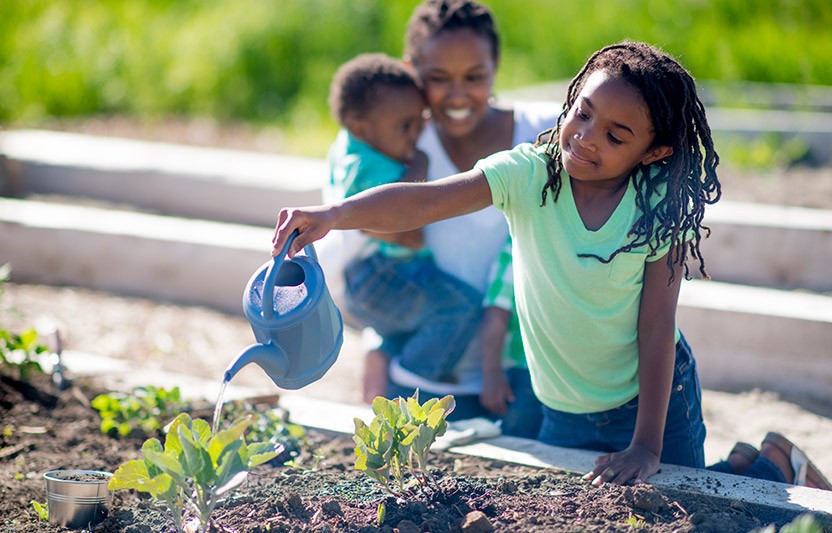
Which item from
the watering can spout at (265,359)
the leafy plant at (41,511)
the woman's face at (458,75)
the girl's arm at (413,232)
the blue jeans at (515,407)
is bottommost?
the leafy plant at (41,511)

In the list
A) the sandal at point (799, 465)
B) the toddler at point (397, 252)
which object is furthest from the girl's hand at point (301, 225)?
the sandal at point (799, 465)

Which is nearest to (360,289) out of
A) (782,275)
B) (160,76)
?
(782,275)

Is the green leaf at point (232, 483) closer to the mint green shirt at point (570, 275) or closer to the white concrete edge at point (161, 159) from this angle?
the mint green shirt at point (570, 275)

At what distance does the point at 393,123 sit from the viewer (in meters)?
3.37

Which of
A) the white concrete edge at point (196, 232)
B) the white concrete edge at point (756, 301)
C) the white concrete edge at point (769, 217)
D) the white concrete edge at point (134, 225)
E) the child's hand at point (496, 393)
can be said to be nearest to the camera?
the child's hand at point (496, 393)

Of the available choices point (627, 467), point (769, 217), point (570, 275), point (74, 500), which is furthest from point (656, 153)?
point (769, 217)

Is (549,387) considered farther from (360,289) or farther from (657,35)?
(657,35)

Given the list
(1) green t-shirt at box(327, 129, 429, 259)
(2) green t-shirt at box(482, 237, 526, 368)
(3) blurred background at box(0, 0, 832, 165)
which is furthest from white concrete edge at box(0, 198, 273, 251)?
(2) green t-shirt at box(482, 237, 526, 368)

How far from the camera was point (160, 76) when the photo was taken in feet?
27.1

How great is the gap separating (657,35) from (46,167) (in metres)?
4.52

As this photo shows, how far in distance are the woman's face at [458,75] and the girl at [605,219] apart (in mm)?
879

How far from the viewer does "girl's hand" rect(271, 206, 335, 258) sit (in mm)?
2148

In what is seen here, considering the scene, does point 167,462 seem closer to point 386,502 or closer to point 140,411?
point 386,502

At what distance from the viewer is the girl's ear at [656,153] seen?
235 centimetres
